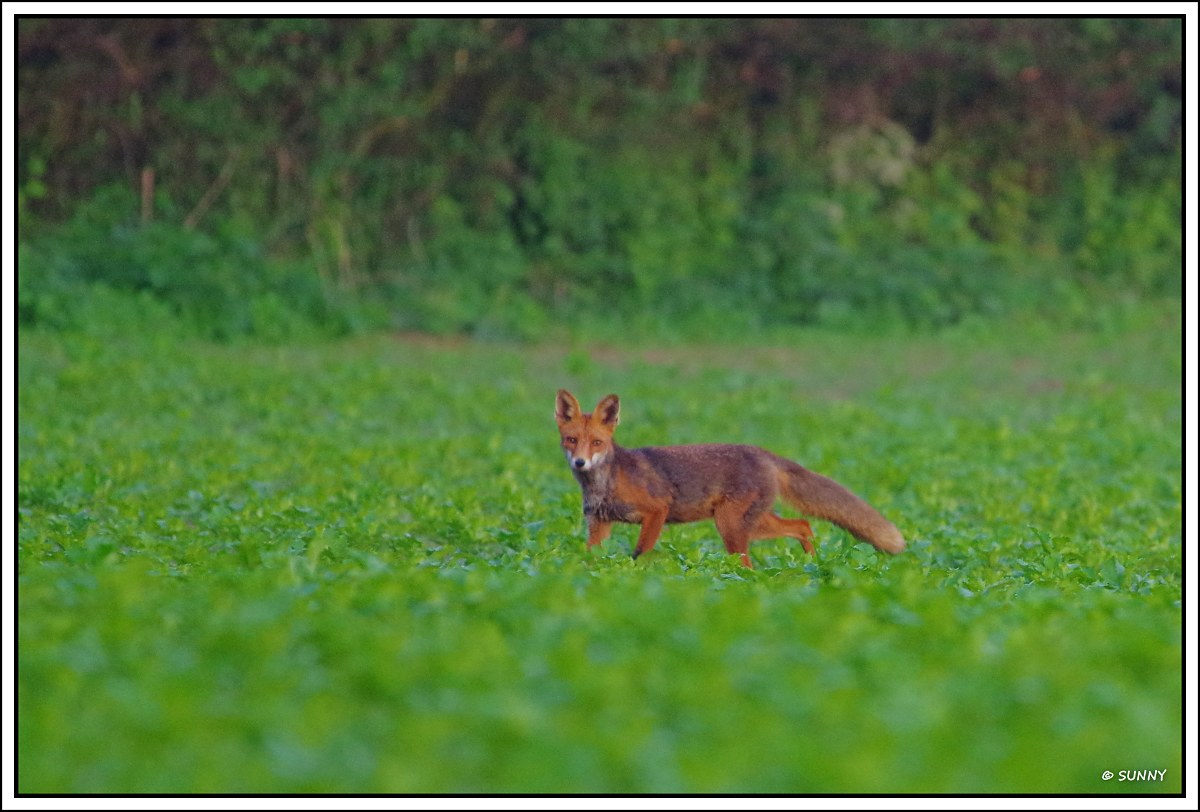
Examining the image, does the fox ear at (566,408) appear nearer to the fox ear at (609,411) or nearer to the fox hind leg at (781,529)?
the fox ear at (609,411)

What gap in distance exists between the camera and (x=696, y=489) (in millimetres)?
9539

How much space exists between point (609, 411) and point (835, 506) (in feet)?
4.66

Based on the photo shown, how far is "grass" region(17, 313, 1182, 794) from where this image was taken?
4824 millimetres

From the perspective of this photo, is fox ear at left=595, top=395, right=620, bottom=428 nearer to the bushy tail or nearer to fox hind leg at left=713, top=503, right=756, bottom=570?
fox hind leg at left=713, top=503, right=756, bottom=570

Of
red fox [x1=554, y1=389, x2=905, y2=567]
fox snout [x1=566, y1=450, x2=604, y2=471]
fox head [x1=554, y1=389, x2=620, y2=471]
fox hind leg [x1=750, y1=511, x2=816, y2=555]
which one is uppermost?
fox head [x1=554, y1=389, x2=620, y2=471]

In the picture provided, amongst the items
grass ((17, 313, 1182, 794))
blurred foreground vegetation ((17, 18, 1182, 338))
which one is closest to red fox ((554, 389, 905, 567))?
grass ((17, 313, 1182, 794))

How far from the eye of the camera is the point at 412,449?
14.9 m

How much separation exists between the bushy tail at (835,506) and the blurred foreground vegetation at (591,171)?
13.3 m

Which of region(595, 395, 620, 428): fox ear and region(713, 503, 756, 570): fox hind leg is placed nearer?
region(595, 395, 620, 428): fox ear

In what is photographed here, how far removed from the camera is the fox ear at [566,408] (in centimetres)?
938

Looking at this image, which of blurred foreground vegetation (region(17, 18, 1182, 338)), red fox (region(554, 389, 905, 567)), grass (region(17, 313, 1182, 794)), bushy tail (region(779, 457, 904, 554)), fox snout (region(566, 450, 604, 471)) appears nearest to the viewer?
grass (region(17, 313, 1182, 794))

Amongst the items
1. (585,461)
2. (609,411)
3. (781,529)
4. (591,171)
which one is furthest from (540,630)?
(591,171)

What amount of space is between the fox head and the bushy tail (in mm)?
1101

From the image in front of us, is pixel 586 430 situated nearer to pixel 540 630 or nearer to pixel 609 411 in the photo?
pixel 609 411
